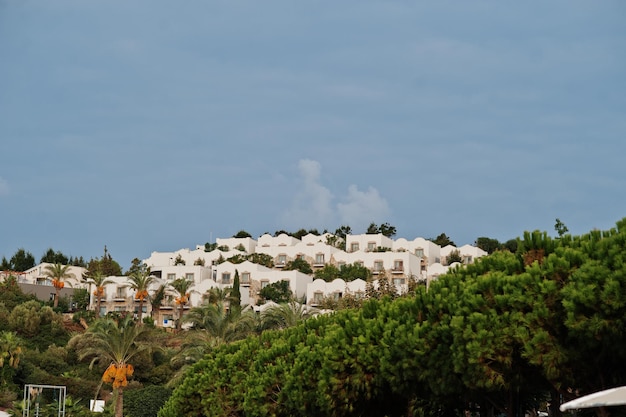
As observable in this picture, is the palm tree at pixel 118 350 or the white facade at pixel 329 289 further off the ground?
the white facade at pixel 329 289

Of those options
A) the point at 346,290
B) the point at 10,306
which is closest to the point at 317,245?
the point at 346,290

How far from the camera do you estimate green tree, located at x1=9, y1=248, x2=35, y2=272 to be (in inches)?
4946

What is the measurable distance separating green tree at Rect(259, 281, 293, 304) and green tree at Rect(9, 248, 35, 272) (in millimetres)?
41162

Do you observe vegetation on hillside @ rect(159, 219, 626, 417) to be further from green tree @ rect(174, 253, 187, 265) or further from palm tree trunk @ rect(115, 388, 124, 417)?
green tree @ rect(174, 253, 187, 265)

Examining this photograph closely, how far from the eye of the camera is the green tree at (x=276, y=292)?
103 metres

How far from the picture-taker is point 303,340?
27641 mm

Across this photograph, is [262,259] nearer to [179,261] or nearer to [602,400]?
[179,261]

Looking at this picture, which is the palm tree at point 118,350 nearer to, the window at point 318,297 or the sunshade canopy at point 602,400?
the window at point 318,297

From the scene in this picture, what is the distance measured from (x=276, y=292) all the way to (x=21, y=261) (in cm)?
4481

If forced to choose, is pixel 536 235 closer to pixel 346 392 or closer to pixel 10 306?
pixel 346 392

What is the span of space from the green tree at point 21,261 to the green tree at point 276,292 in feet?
135

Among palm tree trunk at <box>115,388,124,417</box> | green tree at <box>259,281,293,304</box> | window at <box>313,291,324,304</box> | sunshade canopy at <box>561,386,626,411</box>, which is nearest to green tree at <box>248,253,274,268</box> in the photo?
green tree at <box>259,281,293,304</box>

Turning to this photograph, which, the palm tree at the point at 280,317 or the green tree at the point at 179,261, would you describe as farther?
the green tree at the point at 179,261

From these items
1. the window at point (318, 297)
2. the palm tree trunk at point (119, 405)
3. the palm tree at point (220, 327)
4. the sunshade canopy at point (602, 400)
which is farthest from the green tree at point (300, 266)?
the sunshade canopy at point (602, 400)
